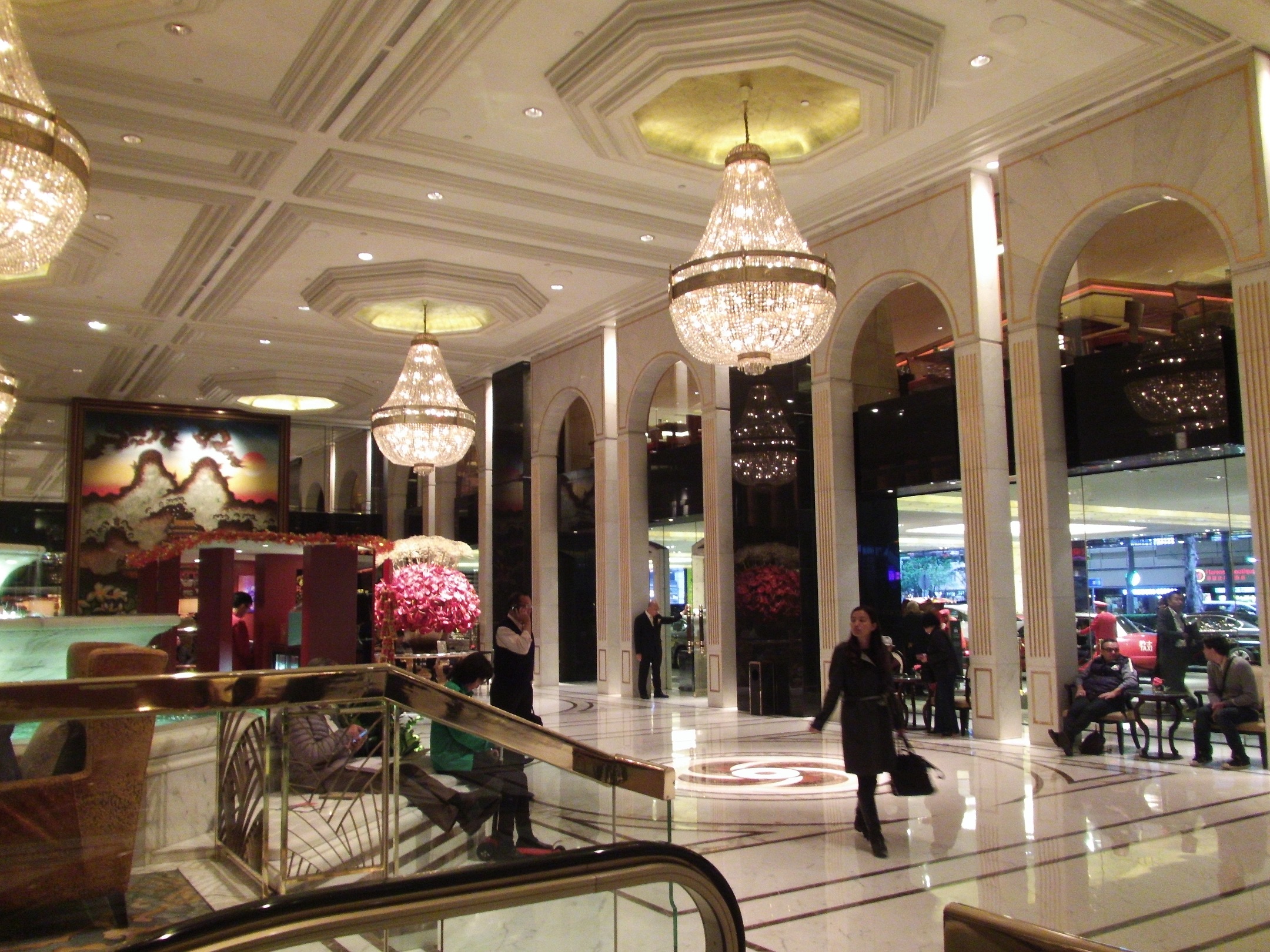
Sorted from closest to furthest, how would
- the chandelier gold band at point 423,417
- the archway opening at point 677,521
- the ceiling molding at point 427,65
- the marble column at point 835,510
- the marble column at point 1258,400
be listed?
the ceiling molding at point 427,65, the marble column at point 1258,400, the marble column at point 835,510, the chandelier gold band at point 423,417, the archway opening at point 677,521

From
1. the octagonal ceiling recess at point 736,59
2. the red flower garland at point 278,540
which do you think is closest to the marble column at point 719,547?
the octagonal ceiling recess at point 736,59

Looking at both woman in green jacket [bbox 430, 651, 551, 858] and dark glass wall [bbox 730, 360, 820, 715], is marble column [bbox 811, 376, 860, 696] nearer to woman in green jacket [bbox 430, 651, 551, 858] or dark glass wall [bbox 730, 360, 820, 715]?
dark glass wall [bbox 730, 360, 820, 715]

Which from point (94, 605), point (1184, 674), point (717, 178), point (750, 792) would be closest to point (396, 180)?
point (717, 178)

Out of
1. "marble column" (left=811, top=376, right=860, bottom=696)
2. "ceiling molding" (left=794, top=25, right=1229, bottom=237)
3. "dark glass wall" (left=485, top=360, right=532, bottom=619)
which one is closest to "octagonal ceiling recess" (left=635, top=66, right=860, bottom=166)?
"ceiling molding" (left=794, top=25, right=1229, bottom=237)

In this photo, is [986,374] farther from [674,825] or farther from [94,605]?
[94,605]

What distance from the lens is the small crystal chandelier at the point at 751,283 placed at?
25.7 feet

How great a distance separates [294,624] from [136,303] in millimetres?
8076

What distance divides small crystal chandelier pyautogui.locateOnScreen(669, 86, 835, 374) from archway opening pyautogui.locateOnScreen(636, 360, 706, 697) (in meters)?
6.33

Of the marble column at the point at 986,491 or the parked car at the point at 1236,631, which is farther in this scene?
the marble column at the point at 986,491

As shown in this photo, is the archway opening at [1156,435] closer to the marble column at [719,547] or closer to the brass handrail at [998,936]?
the marble column at [719,547]

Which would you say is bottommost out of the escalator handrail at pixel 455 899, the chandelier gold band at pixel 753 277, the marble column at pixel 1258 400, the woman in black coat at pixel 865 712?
the woman in black coat at pixel 865 712

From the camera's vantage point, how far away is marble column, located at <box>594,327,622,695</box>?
51.5 ft

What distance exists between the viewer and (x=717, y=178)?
10578 millimetres

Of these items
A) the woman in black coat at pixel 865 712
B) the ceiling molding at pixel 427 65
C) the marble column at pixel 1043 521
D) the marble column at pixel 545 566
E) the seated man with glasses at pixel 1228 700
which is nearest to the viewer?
the woman in black coat at pixel 865 712
